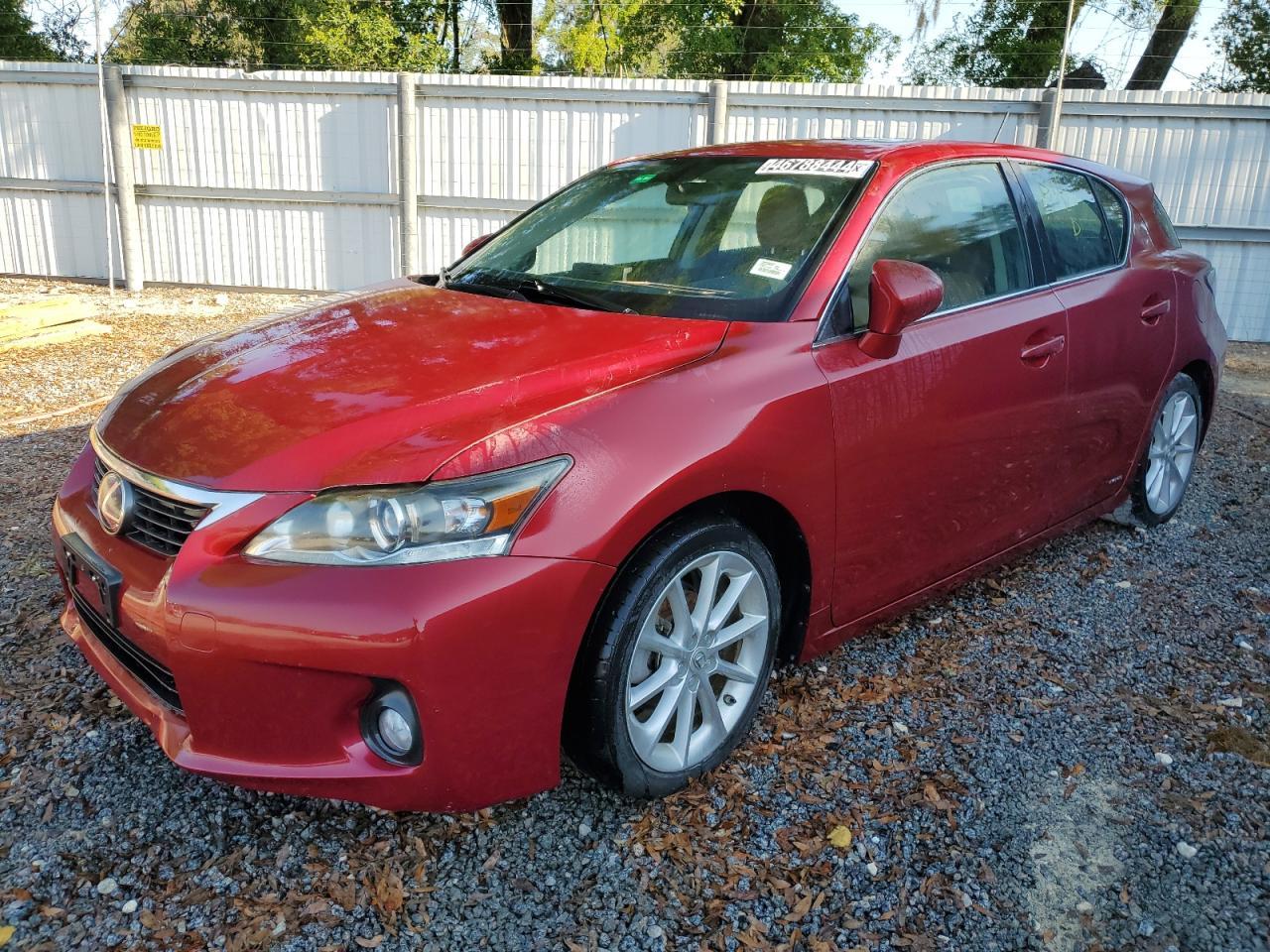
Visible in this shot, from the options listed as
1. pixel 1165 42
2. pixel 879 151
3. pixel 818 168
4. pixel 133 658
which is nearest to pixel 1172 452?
pixel 879 151

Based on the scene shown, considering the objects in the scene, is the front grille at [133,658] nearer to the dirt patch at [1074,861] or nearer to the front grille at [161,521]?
the front grille at [161,521]

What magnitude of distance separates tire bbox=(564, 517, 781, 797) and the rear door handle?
229 cm

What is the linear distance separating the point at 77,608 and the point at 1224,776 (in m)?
3.17

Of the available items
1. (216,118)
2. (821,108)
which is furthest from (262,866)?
(216,118)

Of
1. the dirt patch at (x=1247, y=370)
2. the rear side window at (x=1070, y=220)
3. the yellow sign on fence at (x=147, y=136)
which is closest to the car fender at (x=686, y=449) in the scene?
the rear side window at (x=1070, y=220)

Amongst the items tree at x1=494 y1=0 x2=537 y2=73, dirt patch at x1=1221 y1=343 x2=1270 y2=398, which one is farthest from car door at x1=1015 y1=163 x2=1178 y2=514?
tree at x1=494 y1=0 x2=537 y2=73

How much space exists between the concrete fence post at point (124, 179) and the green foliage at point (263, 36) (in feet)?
31.1

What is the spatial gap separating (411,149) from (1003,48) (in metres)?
18.8

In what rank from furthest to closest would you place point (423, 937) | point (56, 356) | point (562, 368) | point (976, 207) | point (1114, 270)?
point (56, 356), point (1114, 270), point (976, 207), point (562, 368), point (423, 937)

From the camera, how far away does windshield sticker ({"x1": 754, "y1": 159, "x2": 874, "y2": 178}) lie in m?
3.15

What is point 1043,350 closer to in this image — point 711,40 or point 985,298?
point 985,298

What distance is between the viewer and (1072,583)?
4.09m

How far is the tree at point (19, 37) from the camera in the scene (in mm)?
21906

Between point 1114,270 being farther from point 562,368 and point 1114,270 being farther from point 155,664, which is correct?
point 155,664
